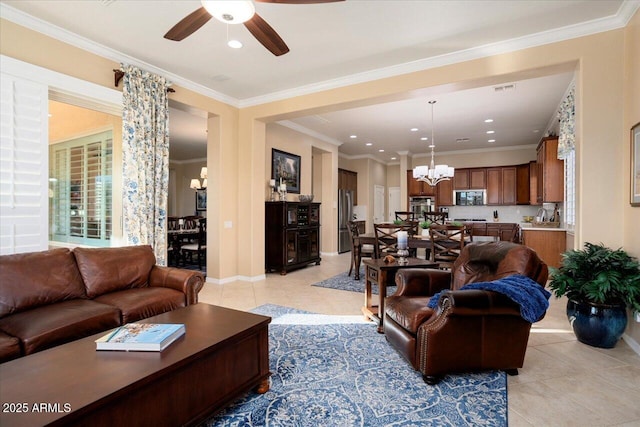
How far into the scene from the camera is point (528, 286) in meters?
2.14

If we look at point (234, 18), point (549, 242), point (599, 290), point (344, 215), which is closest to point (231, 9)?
point (234, 18)

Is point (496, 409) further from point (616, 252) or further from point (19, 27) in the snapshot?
point (19, 27)

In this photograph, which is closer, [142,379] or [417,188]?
[142,379]

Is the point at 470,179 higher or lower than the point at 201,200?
higher

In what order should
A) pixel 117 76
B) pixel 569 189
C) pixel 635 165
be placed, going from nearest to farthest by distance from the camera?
1. pixel 635 165
2. pixel 117 76
3. pixel 569 189

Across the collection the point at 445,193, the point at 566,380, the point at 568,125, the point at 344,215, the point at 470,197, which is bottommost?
the point at 566,380

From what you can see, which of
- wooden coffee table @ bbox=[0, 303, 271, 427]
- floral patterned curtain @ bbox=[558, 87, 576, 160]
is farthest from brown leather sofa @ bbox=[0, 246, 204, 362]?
floral patterned curtain @ bbox=[558, 87, 576, 160]

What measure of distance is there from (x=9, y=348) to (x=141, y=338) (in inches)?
35.2

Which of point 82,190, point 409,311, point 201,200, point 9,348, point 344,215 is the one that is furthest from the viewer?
point 201,200

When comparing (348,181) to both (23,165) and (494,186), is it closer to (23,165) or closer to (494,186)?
(494,186)

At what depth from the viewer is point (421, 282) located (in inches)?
112

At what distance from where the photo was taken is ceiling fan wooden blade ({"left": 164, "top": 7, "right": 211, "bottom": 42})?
7.50 feet

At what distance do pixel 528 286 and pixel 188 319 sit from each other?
2267mm

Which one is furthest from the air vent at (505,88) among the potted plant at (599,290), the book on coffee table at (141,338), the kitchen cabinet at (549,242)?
the book on coffee table at (141,338)
